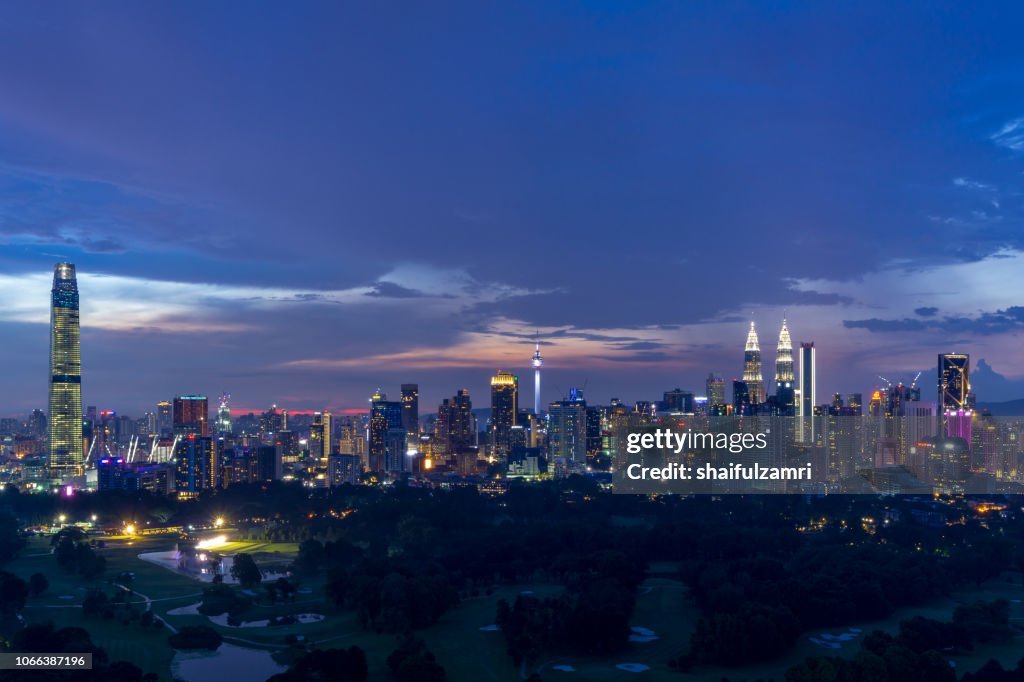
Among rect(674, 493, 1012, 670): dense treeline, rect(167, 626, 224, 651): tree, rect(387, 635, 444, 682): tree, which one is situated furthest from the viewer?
rect(167, 626, 224, 651): tree

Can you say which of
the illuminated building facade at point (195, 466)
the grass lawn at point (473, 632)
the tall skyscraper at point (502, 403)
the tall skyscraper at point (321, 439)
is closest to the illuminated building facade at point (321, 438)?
the tall skyscraper at point (321, 439)

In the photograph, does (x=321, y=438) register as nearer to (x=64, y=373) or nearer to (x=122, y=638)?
(x=64, y=373)

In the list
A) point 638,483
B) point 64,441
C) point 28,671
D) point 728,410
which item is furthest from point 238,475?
point 28,671

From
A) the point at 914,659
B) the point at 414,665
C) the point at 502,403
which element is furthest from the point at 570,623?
the point at 502,403

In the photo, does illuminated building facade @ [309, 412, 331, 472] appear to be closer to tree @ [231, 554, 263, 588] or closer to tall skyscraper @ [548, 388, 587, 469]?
tall skyscraper @ [548, 388, 587, 469]

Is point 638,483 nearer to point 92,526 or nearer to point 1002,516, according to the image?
point 1002,516

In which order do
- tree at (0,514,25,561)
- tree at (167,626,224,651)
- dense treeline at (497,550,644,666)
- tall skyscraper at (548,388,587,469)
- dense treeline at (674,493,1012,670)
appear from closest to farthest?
dense treeline at (674,493,1012,670), dense treeline at (497,550,644,666), tree at (167,626,224,651), tree at (0,514,25,561), tall skyscraper at (548,388,587,469)

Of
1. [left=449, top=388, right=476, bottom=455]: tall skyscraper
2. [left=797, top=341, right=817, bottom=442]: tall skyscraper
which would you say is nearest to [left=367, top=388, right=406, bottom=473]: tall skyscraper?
[left=449, top=388, right=476, bottom=455]: tall skyscraper

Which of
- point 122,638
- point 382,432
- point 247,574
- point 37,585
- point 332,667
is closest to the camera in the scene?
point 332,667

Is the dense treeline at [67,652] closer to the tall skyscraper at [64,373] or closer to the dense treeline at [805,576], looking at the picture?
the dense treeline at [805,576]
